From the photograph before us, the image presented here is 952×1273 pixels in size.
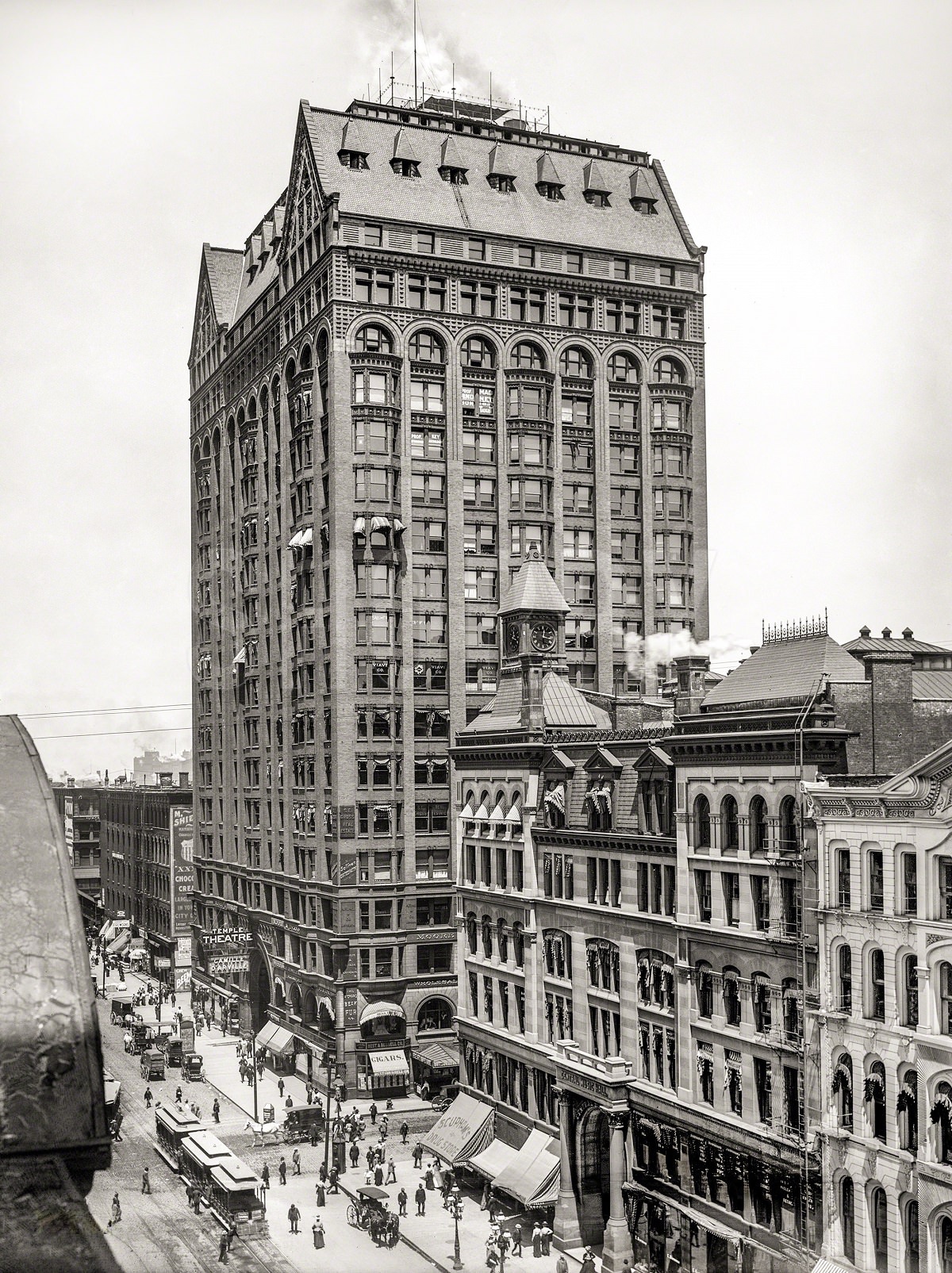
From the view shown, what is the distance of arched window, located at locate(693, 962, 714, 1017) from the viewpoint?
162 feet

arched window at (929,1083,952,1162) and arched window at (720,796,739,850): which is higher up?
arched window at (720,796,739,850)

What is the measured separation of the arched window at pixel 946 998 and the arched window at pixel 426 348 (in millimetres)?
58314

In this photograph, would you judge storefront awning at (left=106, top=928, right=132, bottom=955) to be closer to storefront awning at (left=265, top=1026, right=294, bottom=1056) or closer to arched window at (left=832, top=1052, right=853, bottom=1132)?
storefront awning at (left=265, top=1026, right=294, bottom=1056)

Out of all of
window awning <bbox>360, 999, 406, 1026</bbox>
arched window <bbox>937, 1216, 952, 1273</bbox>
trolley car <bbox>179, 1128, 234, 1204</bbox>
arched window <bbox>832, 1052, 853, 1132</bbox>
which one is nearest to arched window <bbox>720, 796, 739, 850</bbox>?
arched window <bbox>832, 1052, 853, 1132</bbox>

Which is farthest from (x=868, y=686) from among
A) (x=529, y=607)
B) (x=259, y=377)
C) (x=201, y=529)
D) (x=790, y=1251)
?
(x=201, y=529)

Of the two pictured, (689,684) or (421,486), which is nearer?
(689,684)

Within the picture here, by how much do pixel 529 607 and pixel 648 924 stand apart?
2164cm

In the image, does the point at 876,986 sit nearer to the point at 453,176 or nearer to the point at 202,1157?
the point at 202,1157

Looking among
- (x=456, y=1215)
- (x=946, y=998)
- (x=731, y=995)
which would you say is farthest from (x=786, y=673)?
→ (x=456, y=1215)

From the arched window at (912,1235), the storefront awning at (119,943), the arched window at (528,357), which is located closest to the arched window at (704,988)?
the arched window at (912,1235)

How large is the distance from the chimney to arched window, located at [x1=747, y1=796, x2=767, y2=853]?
7993mm

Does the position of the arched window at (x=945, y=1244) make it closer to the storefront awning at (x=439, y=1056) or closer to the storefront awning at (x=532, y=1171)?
the storefront awning at (x=532, y=1171)

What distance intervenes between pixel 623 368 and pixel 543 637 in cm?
2948

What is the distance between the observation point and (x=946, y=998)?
37594 millimetres
